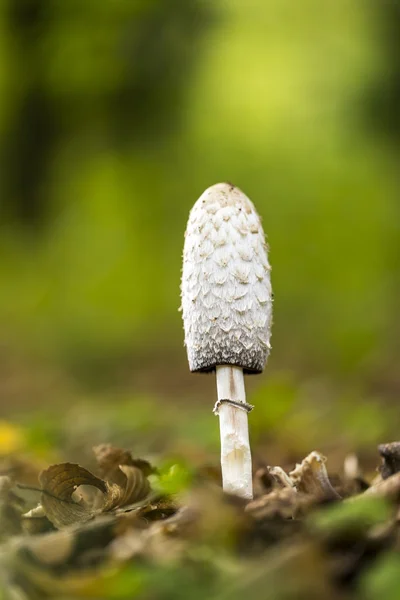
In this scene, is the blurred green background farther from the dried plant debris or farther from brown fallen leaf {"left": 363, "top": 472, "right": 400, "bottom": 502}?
brown fallen leaf {"left": 363, "top": 472, "right": 400, "bottom": 502}

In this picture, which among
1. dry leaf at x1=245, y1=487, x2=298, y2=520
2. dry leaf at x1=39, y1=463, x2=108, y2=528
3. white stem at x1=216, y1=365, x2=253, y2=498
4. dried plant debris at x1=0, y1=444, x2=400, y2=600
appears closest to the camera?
dried plant debris at x1=0, y1=444, x2=400, y2=600

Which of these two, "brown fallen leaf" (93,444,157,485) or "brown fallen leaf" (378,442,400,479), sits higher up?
"brown fallen leaf" (93,444,157,485)

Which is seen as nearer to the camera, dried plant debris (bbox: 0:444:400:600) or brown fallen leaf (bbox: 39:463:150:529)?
dried plant debris (bbox: 0:444:400:600)

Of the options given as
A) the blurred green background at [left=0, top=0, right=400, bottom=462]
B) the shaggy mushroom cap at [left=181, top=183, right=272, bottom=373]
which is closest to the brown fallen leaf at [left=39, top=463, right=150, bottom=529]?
the shaggy mushroom cap at [left=181, top=183, right=272, bottom=373]

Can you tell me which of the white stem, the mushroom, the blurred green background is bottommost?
the white stem

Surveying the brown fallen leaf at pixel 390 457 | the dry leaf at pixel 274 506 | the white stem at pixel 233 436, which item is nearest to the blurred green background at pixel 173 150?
the white stem at pixel 233 436

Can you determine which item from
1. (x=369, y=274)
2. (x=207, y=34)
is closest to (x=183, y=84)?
(x=207, y=34)

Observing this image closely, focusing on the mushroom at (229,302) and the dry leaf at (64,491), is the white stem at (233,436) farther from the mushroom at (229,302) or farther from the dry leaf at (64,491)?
the dry leaf at (64,491)
